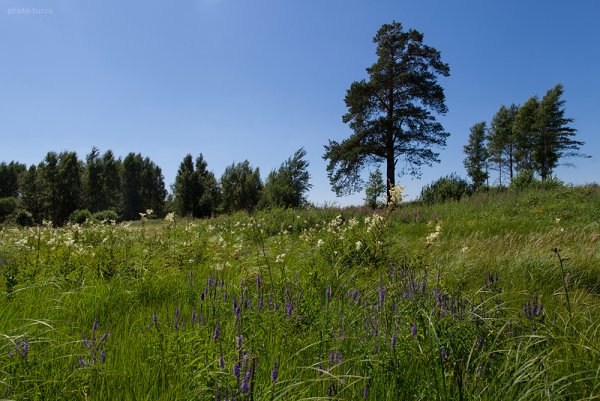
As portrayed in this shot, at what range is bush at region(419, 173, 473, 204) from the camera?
66.9 feet

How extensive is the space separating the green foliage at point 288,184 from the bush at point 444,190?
9697mm

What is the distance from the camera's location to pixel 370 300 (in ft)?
10.1

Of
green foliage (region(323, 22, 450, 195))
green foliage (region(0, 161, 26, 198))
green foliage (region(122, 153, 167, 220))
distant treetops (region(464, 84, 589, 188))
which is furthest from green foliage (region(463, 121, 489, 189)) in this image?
green foliage (region(0, 161, 26, 198))

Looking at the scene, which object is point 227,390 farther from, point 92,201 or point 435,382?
point 92,201

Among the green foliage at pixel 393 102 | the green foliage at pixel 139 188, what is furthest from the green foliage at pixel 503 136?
the green foliage at pixel 139 188

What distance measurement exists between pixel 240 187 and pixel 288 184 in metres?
9.31

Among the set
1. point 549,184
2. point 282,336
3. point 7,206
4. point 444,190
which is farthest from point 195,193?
point 282,336

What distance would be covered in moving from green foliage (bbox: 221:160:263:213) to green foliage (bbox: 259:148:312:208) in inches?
240

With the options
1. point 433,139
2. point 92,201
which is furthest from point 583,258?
point 92,201

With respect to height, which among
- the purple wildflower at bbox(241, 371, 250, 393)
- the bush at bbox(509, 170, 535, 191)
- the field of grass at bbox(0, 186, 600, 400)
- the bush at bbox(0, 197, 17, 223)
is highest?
the bush at bbox(509, 170, 535, 191)

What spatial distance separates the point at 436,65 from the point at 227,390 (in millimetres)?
28972

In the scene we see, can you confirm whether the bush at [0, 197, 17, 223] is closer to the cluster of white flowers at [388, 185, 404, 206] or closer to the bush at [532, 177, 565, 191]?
the cluster of white flowers at [388, 185, 404, 206]

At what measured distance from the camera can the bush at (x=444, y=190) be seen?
20.4 meters

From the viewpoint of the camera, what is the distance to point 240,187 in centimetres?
3728
